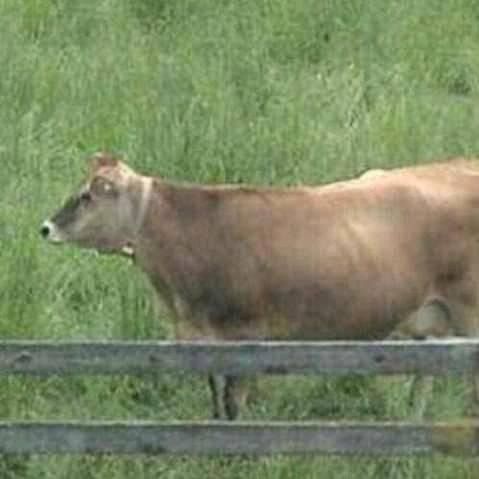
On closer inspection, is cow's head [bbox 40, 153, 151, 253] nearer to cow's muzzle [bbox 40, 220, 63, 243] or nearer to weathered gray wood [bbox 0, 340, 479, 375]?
cow's muzzle [bbox 40, 220, 63, 243]

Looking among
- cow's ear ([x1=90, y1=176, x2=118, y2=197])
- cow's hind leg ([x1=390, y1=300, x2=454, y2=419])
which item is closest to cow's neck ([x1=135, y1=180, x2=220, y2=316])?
cow's ear ([x1=90, y1=176, x2=118, y2=197])

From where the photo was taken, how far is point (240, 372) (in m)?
6.79

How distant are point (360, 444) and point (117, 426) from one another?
2.70 feet

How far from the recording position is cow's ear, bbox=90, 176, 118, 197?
9336mm

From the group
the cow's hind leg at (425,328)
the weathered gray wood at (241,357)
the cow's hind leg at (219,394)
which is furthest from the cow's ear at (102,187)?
the weathered gray wood at (241,357)

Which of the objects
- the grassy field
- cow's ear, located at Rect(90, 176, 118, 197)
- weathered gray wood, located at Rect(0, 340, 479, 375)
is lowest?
the grassy field

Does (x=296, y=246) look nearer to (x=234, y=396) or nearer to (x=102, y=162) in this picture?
(x=234, y=396)

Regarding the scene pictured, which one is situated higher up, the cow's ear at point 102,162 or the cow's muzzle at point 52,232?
the cow's ear at point 102,162

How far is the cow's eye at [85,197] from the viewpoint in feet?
30.9

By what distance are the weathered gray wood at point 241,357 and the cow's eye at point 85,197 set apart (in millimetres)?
2607

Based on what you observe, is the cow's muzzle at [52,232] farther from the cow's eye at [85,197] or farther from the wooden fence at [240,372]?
the wooden fence at [240,372]

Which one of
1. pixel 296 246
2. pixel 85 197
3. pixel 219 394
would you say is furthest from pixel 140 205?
pixel 219 394

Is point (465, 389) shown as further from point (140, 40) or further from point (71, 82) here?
point (140, 40)

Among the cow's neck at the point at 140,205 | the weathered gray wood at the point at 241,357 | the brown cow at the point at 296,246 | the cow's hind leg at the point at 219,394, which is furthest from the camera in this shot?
the cow's neck at the point at 140,205
